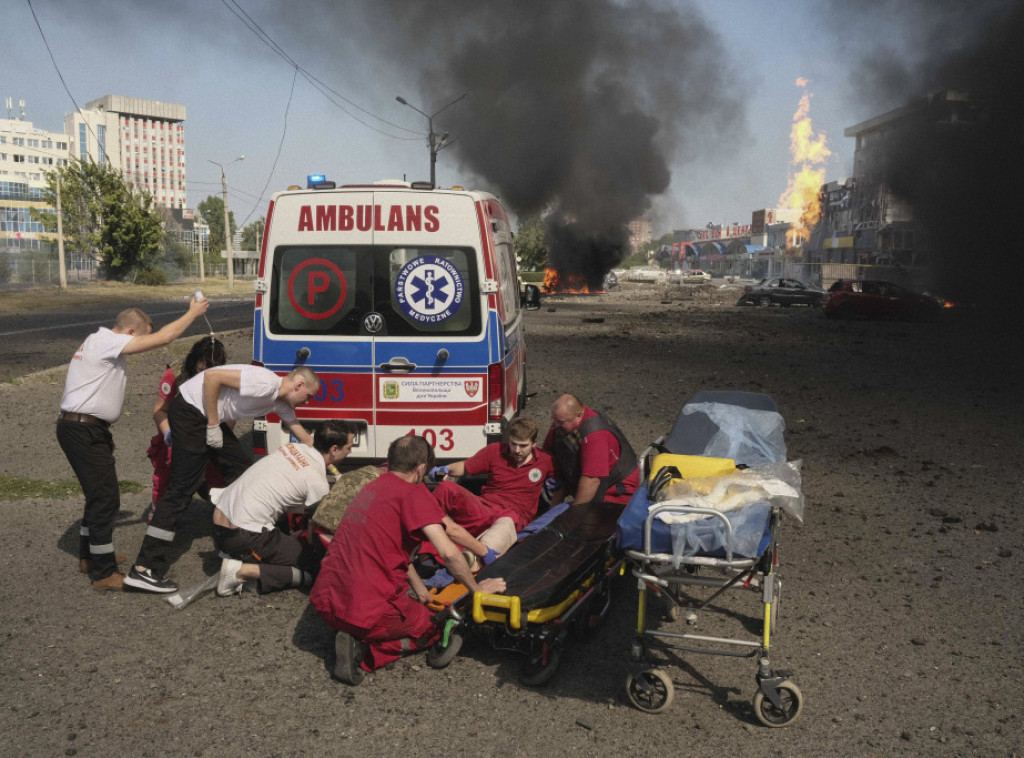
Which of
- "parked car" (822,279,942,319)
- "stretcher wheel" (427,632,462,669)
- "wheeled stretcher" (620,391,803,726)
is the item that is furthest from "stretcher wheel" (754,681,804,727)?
"parked car" (822,279,942,319)

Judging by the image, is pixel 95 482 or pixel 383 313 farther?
pixel 383 313

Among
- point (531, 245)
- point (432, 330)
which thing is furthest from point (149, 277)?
point (432, 330)

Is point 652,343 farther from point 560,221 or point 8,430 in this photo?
point 560,221

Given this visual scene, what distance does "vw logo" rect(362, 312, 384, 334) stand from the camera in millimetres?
6352

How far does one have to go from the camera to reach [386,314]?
6.37 metres

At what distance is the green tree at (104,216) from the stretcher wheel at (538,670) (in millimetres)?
48376

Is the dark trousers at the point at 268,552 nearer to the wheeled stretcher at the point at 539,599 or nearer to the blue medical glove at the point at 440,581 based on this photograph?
the blue medical glove at the point at 440,581

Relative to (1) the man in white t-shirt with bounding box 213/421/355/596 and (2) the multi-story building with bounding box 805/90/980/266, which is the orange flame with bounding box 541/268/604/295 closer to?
(2) the multi-story building with bounding box 805/90/980/266

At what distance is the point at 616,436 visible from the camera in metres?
5.87

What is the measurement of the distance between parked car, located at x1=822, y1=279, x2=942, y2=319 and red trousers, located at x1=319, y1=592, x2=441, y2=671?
30.1 m

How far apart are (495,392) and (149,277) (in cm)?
4650

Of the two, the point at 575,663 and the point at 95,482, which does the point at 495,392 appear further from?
the point at 95,482

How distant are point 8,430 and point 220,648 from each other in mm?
6831

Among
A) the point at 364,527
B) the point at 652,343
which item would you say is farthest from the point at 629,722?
the point at 652,343
